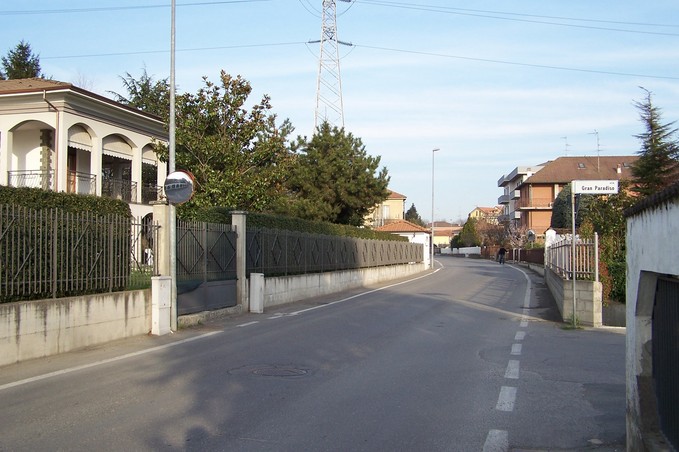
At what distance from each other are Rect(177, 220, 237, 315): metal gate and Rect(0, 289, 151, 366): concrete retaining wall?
6.54 feet

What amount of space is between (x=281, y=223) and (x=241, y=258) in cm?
522

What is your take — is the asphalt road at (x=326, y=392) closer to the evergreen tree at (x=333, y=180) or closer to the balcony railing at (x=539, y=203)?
the evergreen tree at (x=333, y=180)

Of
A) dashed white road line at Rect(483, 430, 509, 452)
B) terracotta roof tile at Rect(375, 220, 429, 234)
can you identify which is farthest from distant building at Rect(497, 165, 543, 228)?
dashed white road line at Rect(483, 430, 509, 452)

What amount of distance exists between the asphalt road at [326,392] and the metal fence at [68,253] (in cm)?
126

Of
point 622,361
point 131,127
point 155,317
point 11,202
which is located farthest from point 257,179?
point 622,361

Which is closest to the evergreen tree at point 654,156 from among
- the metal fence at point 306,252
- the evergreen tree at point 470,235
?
the metal fence at point 306,252

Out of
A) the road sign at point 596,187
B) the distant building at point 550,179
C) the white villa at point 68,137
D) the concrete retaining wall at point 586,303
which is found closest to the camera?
the road sign at point 596,187

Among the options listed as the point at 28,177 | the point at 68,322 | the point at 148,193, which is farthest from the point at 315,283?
the point at 68,322

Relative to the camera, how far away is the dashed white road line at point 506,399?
24.1ft

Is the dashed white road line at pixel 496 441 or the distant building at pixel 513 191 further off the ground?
the distant building at pixel 513 191

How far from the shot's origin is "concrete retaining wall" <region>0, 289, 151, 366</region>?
9.67m

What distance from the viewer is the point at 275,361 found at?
10.0 metres

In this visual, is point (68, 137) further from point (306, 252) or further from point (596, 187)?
point (596, 187)

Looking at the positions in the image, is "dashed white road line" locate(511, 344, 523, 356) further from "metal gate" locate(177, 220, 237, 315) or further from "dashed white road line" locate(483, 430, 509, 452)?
"metal gate" locate(177, 220, 237, 315)
